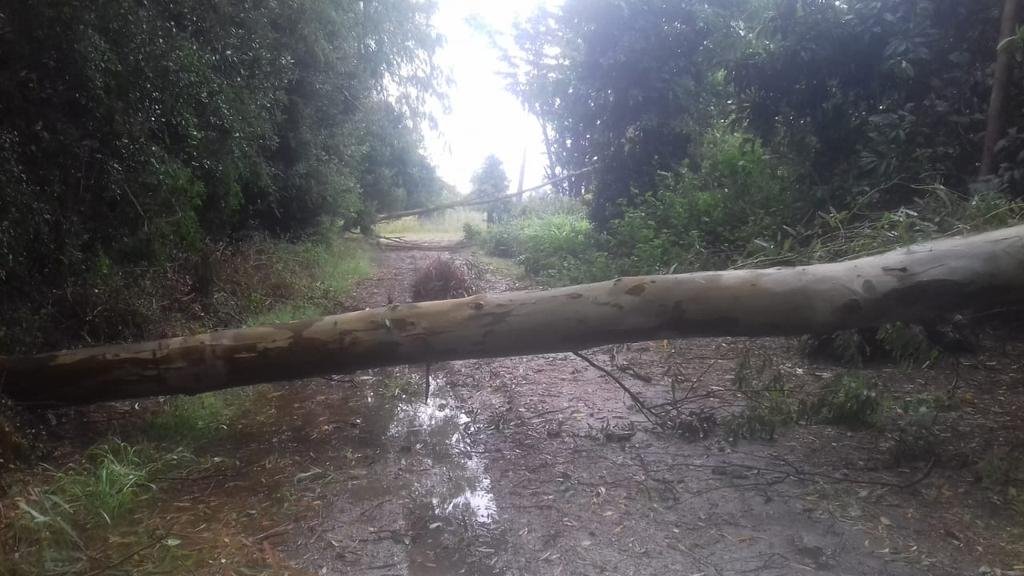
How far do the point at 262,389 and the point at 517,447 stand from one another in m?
2.73

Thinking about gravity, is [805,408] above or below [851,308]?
below

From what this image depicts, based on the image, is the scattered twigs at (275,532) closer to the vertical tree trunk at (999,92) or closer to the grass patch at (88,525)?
the grass patch at (88,525)

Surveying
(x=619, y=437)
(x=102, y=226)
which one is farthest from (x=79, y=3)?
(x=619, y=437)

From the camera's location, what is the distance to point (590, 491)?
4055mm

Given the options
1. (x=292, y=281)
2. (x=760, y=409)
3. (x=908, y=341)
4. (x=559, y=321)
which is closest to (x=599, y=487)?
(x=559, y=321)

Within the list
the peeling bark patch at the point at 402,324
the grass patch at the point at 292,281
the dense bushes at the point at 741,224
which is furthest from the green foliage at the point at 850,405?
the grass patch at the point at 292,281

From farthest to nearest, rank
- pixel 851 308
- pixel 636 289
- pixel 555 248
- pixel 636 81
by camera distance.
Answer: pixel 555 248 → pixel 636 81 → pixel 636 289 → pixel 851 308

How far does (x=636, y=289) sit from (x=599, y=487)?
1249mm

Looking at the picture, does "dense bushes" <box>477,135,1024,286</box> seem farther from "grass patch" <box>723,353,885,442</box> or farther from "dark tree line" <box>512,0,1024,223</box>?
"grass patch" <box>723,353,885,442</box>

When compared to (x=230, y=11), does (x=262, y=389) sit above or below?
below

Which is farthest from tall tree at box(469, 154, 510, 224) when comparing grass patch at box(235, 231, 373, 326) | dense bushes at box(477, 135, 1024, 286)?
dense bushes at box(477, 135, 1024, 286)

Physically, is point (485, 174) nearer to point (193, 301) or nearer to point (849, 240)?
point (193, 301)

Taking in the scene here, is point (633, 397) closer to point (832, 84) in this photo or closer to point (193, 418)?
point (193, 418)

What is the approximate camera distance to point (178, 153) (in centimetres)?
669
